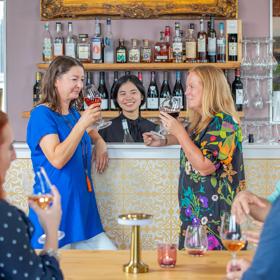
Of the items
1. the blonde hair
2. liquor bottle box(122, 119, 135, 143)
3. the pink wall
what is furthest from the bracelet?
the pink wall

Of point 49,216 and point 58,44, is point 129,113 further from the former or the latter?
point 49,216

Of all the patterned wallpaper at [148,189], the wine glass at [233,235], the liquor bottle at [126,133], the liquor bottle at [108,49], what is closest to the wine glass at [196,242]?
the wine glass at [233,235]

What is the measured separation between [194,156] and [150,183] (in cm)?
50

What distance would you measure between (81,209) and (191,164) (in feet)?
1.77

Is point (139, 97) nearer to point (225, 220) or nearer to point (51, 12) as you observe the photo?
point (51, 12)

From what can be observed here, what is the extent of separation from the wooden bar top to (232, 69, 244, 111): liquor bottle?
10.3ft

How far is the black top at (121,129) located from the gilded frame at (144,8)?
1.29m

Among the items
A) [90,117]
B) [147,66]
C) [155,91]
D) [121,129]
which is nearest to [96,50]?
[147,66]

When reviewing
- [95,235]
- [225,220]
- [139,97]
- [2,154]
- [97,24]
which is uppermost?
[97,24]

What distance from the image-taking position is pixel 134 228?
6.95 ft

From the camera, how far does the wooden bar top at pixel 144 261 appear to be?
198 cm

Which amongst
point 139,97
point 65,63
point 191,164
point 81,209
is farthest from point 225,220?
point 139,97

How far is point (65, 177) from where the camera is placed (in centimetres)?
299

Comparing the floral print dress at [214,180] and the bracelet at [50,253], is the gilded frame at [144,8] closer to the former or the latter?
the floral print dress at [214,180]
